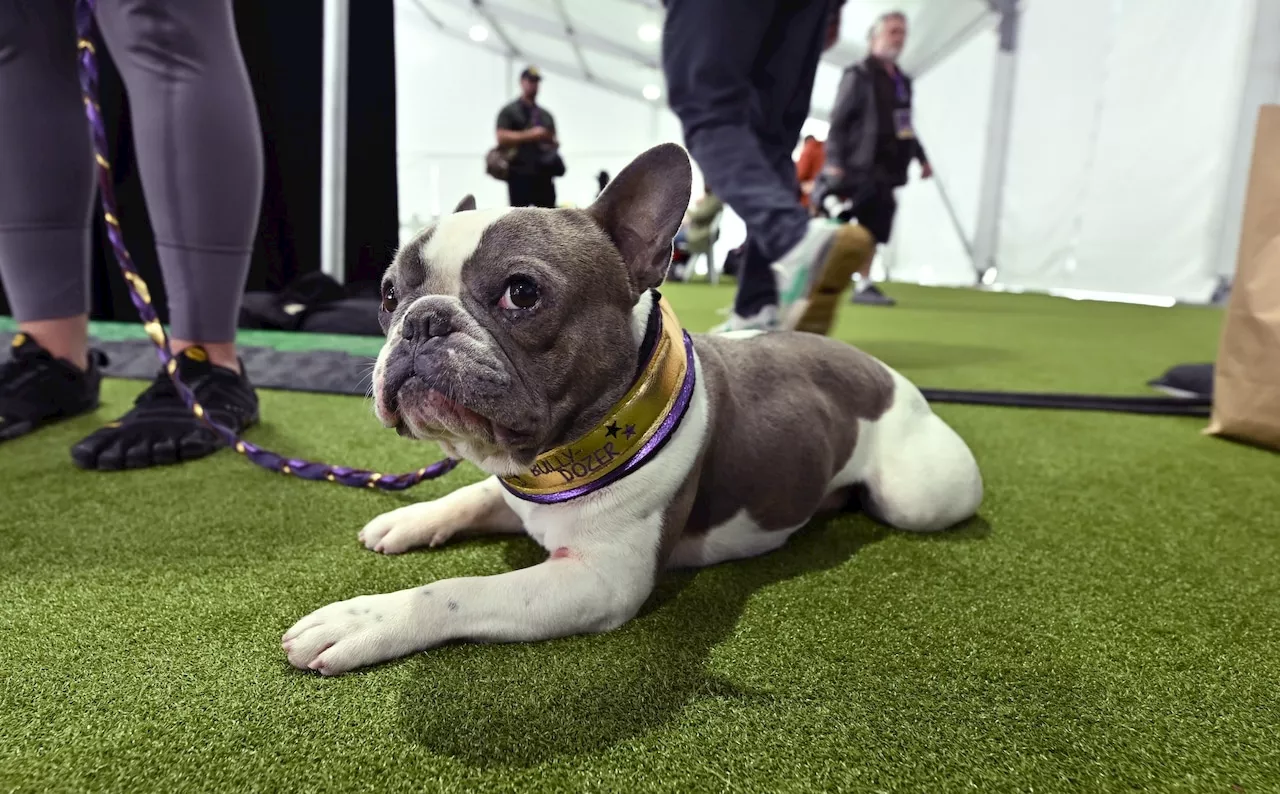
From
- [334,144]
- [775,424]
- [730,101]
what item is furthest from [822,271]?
[334,144]

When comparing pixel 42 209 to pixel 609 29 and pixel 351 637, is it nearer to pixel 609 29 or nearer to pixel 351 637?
pixel 351 637

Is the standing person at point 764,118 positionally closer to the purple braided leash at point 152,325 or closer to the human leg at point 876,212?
the purple braided leash at point 152,325

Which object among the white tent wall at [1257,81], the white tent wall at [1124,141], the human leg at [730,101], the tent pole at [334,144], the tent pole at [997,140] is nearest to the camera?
the human leg at [730,101]

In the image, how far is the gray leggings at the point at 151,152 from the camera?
1.56 metres

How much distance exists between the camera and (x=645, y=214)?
101 cm

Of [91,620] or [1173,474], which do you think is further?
[1173,474]

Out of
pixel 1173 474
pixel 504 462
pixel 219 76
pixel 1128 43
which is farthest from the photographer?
pixel 1128 43

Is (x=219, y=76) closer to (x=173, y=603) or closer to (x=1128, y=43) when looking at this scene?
(x=173, y=603)

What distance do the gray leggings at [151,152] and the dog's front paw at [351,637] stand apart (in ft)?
3.74

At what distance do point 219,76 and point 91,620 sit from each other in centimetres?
121

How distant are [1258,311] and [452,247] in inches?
79.4

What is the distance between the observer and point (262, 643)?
2.92 ft

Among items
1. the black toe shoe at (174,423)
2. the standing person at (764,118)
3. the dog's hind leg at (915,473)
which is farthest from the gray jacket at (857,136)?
the black toe shoe at (174,423)

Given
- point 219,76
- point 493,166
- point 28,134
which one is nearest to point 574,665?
point 219,76
